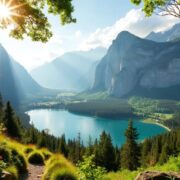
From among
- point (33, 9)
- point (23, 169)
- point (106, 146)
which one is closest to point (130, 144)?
point (106, 146)

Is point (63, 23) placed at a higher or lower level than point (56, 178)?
higher

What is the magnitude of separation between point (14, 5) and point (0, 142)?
296 inches

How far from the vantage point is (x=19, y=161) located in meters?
17.3

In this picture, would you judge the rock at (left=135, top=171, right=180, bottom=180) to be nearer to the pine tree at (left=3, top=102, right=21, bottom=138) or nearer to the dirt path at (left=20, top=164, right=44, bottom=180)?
the dirt path at (left=20, top=164, right=44, bottom=180)

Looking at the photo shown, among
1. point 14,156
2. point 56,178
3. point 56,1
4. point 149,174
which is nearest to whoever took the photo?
point 149,174

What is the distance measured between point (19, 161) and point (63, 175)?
5034mm

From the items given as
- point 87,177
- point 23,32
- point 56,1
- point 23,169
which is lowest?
point 23,169

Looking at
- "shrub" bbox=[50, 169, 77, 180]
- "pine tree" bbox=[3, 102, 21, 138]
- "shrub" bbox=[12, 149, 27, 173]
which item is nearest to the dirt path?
"shrub" bbox=[12, 149, 27, 173]

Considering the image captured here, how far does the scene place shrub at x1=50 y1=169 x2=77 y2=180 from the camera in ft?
43.1

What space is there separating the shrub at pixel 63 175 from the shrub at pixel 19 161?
170 inches

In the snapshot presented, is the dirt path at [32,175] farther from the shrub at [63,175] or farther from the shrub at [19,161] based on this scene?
the shrub at [63,175]

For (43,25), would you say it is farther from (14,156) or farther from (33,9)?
(14,156)

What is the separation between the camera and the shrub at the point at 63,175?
1312 cm

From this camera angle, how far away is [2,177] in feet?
38.0
